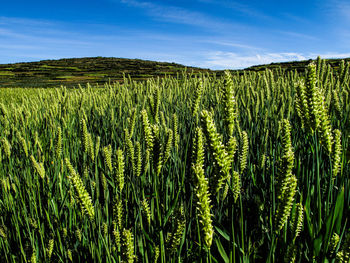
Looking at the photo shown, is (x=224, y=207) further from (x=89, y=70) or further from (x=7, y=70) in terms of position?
(x=7, y=70)

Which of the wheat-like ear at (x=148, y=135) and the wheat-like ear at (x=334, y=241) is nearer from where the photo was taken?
the wheat-like ear at (x=334, y=241)

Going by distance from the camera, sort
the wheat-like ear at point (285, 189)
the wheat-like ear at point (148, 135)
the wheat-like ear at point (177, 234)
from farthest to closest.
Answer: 1. the wheat-like ear at point (148, 135)
2. the wheat-like ear at point (177, 234)
3. the wheat-like ear at point (285, 189)

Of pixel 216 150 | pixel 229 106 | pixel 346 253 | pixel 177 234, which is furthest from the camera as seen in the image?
pixel 229 106

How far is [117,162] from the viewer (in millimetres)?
1087

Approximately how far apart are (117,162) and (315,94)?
0.84 m

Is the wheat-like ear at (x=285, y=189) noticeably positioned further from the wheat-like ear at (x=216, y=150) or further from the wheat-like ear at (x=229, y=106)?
the wheat-like ear at (x=229, y=106)

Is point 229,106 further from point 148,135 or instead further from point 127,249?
point 127,249

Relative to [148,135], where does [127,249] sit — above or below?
below

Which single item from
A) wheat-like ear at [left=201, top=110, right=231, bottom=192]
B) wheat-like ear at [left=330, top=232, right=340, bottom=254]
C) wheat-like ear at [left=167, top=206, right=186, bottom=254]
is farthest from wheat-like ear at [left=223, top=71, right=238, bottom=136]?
wheat-like ear at [left=330, top=232, right=340, bottom=254]

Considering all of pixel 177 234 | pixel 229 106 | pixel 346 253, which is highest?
pixel 229 106

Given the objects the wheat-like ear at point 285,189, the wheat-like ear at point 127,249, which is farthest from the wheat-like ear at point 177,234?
the wheat-like ear at point 285,189

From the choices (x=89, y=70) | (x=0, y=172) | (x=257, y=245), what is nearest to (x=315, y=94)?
(x=257, y=245)

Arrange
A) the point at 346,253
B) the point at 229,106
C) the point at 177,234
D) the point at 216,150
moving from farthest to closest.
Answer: the point at 229,106, the point at 177,234, the point at 216,150, the point at 346,253

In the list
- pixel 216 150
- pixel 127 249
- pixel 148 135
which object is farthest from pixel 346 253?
pixel 148 135
